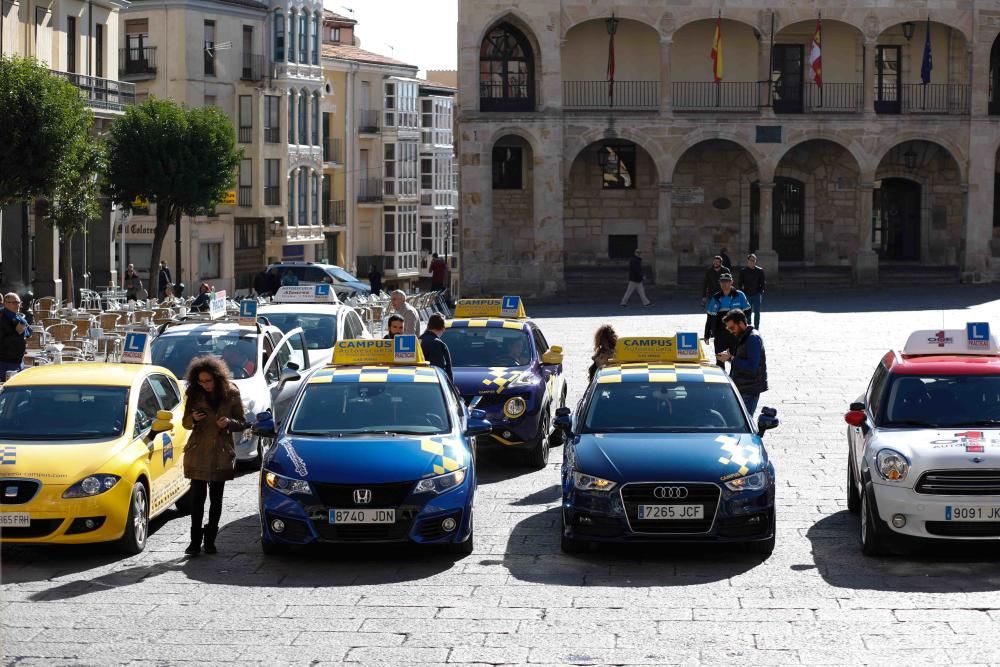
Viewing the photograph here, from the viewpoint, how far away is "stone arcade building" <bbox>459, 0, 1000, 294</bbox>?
48.4 metres

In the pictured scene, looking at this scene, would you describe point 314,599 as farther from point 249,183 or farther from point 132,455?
point 249,183

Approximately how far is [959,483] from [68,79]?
113 ft

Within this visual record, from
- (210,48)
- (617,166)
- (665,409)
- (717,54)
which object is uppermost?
(210,48)

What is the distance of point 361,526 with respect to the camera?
11742 mm

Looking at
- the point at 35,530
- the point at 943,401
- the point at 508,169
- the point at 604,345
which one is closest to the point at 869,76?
the point at 508,169

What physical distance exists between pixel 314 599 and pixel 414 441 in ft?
6.26

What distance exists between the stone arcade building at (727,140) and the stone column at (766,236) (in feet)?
0.20

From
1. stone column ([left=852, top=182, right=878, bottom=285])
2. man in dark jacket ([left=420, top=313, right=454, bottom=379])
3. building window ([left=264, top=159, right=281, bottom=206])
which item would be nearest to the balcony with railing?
building window ([left=264, top=159, right=281, bottom=206])

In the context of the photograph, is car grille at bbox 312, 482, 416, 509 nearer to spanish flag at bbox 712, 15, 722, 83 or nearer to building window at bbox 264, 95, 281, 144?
spanish flag at bbox 712, 15, 722, 83

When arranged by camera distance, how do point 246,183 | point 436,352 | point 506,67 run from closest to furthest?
point 436,352, point 506,67, point 246,183

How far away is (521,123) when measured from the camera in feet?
158

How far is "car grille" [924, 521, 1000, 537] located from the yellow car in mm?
5727

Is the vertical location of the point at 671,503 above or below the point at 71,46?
below

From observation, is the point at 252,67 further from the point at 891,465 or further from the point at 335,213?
the point at 891,465
